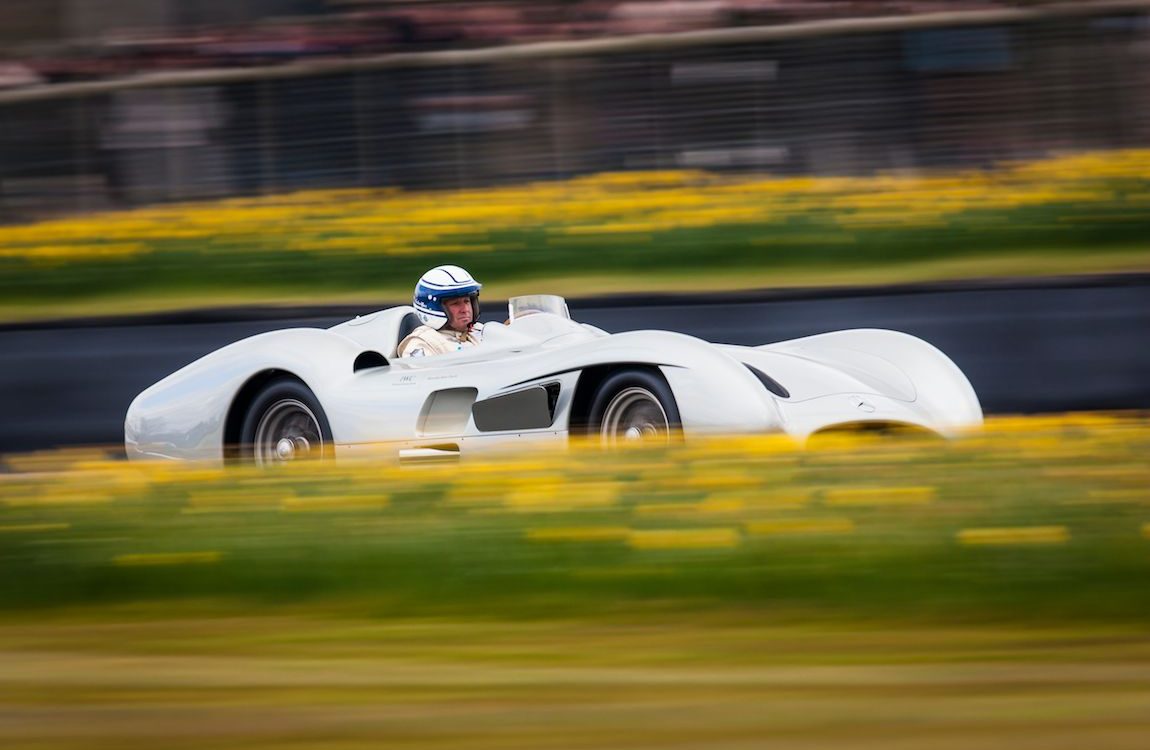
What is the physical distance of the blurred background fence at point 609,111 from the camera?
11266 millimetres

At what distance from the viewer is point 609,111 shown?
39.8 feet

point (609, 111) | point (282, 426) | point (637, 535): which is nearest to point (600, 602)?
point (637, 535)

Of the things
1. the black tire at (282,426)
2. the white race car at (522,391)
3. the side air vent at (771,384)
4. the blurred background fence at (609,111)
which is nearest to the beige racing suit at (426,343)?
the white race car at (522,391)

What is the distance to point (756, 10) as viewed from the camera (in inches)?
488

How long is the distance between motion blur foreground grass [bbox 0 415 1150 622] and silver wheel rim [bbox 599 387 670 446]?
25.3 inches

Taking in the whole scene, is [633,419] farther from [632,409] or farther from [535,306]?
[535,306]

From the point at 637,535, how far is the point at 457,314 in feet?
10.1

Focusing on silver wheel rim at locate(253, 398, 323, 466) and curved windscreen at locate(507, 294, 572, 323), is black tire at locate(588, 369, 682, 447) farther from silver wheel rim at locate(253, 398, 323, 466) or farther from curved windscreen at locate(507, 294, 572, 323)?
silver wheel rim at locate(253, 398, 323, 466)

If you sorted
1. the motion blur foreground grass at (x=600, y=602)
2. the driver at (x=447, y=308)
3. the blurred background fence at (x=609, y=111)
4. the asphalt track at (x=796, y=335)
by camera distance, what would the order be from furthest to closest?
the blurred background fence at (x=609, y=111) < the asphalt track at (x=796, y=335) < the driver at (x=447, y=308) < the motion blur foreground grass at (x=600, y=602)

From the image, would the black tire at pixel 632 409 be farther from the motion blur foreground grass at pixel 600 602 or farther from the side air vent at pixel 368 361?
the side air vent at pixel 368 361

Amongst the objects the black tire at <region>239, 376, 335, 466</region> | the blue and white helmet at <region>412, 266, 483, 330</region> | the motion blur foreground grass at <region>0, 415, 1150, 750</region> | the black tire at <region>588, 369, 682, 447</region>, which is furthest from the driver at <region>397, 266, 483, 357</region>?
the motion blur foreground grass at <region>0, 415, 1150, 750</region>

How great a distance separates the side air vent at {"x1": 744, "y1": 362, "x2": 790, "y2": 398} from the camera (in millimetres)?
6375

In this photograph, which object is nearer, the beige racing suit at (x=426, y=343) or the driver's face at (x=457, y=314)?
the beige racing suit at (x=426, y=343)

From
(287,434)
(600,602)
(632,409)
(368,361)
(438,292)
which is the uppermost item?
(438,292)
